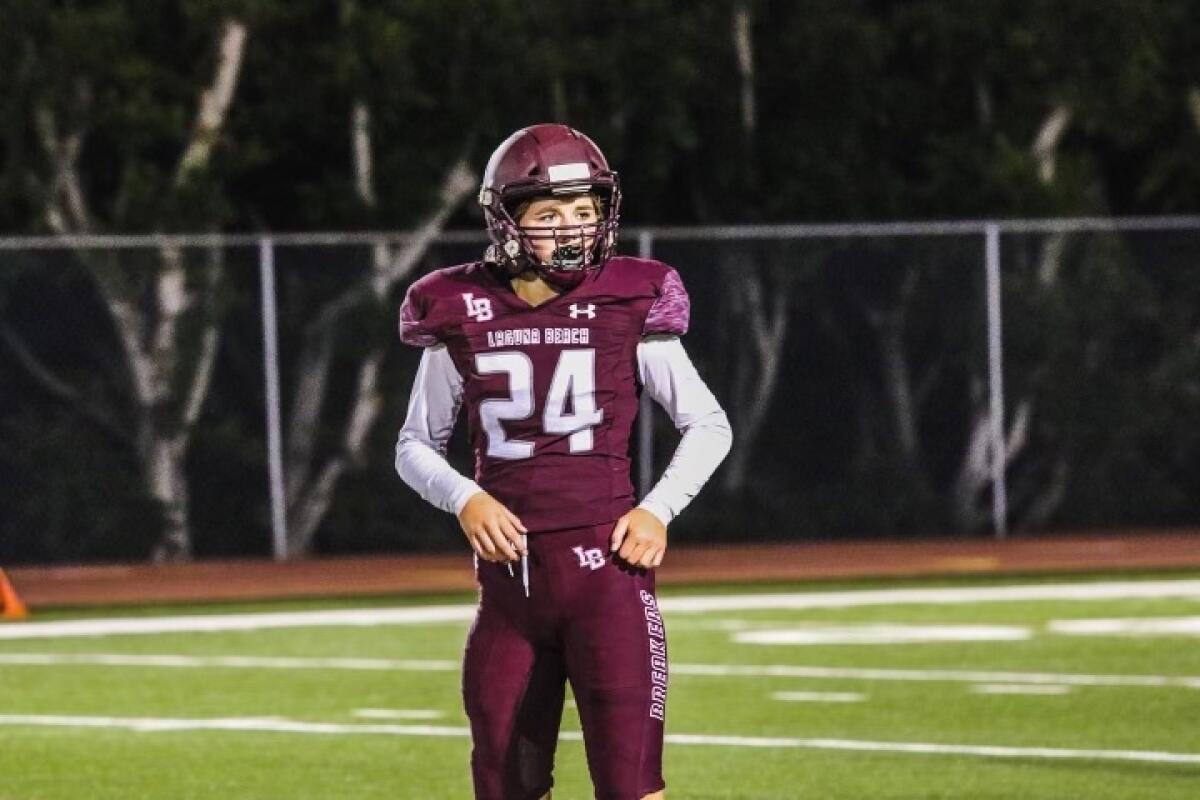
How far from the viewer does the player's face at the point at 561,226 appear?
20.7 ft

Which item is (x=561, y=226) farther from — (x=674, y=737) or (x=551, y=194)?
(x=674, y=737)

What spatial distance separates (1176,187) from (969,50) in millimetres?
2565

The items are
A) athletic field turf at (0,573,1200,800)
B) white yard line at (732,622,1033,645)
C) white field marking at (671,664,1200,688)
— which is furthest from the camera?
white yard line at (732,622,1033,645)

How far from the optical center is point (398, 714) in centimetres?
1192

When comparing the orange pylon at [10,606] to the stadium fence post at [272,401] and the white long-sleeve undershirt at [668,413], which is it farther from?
the white long-sleeve undershirt at [668,413]

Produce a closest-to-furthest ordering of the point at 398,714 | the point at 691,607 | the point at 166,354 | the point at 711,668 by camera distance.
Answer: the point at 398,714
the point at 711,668
the point at 691,607
the point at 166,354

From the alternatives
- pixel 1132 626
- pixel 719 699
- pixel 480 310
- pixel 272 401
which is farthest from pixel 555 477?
pixel 272 401

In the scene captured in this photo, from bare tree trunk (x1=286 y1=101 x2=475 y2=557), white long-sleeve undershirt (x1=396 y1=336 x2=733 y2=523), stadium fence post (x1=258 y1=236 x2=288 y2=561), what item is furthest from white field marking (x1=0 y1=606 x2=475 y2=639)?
white long-sleeve undershirt (x1=396 y1=336 x2=733 y2=523)

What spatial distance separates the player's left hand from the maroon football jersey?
0.25 ft

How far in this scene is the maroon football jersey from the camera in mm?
6359

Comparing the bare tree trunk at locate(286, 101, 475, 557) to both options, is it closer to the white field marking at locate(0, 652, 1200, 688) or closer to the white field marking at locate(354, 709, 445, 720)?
the white field marking at locate(0, 652, 1200, 688)

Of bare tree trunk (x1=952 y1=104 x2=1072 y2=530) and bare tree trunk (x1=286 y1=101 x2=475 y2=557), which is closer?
bare tree trunk (x1=286 y1=101 x2=475 y2=557)

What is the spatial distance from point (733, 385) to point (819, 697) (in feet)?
32.1

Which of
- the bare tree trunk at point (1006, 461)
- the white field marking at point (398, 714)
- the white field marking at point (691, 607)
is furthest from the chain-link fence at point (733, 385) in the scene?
the white field marking at point (398, 714)
